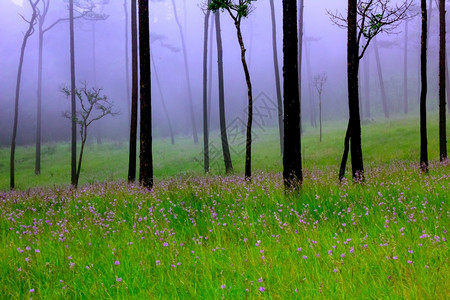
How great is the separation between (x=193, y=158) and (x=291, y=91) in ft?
81.8

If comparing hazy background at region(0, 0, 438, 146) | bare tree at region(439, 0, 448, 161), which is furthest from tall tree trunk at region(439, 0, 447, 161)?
Result: hazy background at region(0, 0, 438, 146)

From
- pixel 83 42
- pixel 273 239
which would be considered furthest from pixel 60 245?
pixel 83 42

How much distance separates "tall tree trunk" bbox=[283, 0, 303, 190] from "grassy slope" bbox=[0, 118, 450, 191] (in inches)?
334

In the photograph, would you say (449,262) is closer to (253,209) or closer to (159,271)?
(159,271)

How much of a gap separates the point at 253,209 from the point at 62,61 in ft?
338

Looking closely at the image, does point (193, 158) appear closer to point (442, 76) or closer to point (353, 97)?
point (442, 76)

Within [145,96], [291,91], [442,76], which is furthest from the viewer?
[442,76]

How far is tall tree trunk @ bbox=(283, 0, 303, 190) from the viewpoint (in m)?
7.48

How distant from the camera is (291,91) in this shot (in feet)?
24.7

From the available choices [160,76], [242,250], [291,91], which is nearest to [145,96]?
[291,91]

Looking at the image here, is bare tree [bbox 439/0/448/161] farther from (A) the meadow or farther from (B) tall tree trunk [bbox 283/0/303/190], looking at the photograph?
(A) the meadow

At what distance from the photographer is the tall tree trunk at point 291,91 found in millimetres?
7484

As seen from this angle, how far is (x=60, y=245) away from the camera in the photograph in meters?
4.68

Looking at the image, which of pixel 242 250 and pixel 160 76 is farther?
pixel 160 76
